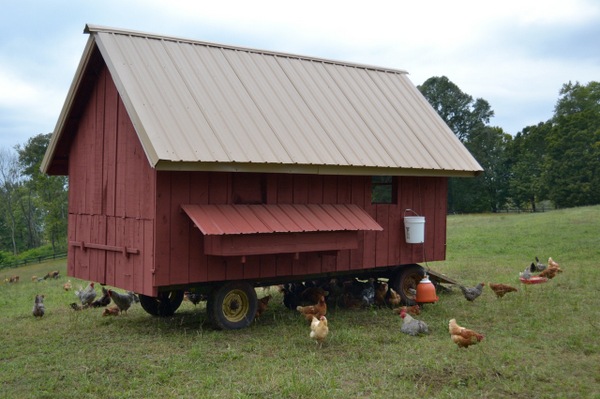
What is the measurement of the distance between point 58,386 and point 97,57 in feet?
20.5

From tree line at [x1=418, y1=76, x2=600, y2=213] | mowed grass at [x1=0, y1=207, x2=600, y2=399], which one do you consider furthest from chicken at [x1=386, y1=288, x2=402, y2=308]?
tree line at [x1=418, y1=76, x2=600, y2=213]

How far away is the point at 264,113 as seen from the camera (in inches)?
513

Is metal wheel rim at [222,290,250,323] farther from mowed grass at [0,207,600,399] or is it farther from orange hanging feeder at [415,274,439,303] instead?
orange hanging feeder at [415,274,439,303]

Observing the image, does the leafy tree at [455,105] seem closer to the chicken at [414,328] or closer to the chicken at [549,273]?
the chicken at [549,273]

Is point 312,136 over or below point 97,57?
below

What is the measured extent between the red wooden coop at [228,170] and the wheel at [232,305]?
0.09ft

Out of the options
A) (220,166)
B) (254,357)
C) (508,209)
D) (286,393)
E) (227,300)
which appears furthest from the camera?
(508,209)

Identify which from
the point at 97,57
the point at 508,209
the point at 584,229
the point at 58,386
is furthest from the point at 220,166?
the point at 508,209

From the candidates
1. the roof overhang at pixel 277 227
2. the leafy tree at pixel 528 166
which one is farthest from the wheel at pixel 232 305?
the leafy tree at pixel 528 166

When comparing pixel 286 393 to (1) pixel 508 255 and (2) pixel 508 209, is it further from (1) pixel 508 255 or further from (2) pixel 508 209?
(2) pixel 508 209

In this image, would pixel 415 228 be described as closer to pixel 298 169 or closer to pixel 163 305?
pixel 298 169

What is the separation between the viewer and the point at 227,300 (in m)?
12.2

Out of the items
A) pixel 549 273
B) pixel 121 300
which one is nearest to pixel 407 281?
pixel 549 273

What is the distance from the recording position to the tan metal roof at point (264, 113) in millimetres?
11484
